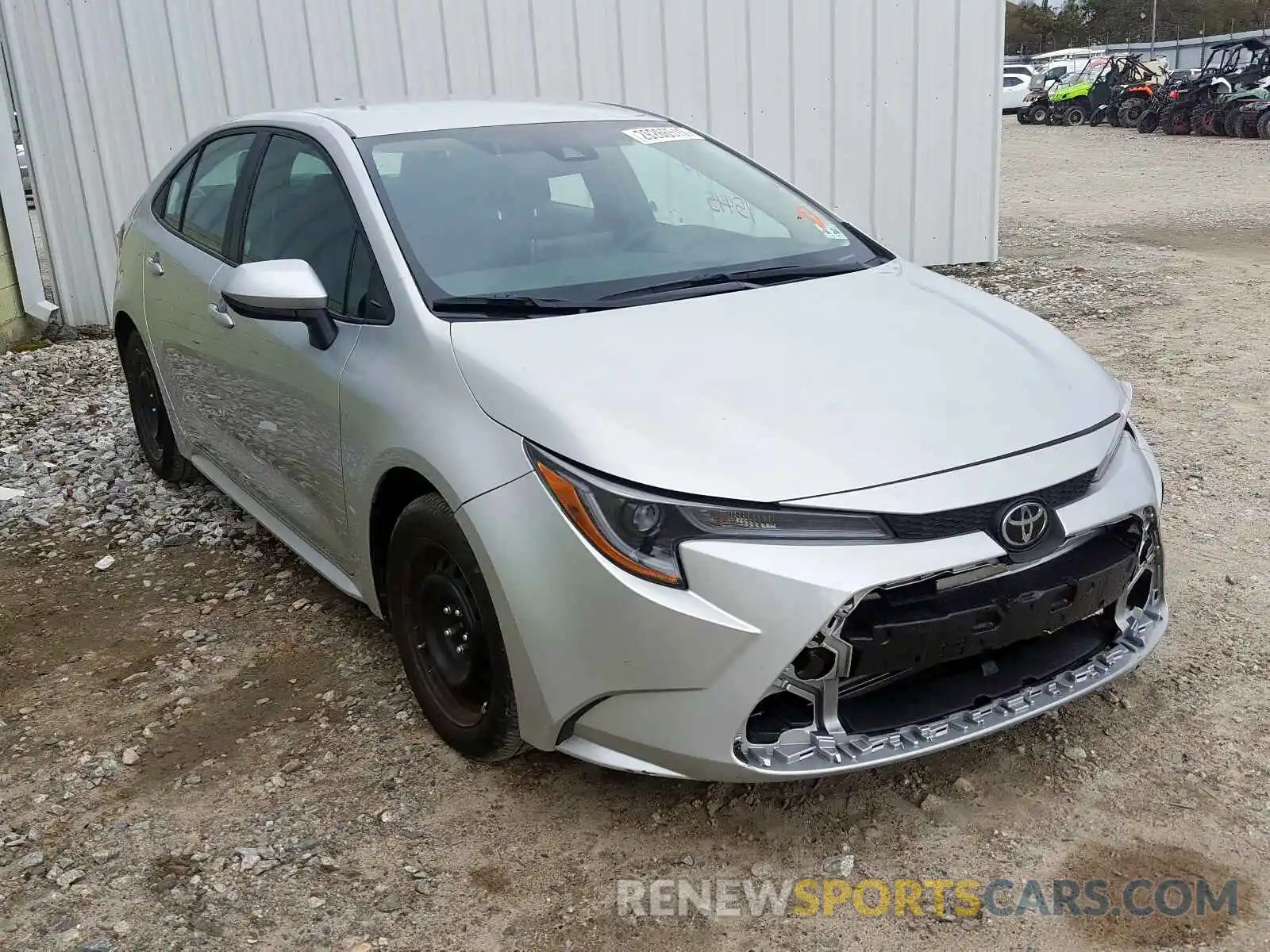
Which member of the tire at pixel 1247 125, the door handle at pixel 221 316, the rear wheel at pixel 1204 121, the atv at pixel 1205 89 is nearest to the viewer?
the door handle at pixel 221 316

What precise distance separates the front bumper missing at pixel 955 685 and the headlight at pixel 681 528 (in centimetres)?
15

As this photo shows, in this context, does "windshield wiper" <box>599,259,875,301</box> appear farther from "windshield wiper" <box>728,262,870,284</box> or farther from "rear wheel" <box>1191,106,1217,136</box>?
"rear wheel" <box>1191,106,1217,136</box>

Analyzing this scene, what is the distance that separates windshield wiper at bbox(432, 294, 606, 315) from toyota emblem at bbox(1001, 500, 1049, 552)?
3.69 feet

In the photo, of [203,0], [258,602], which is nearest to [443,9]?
[203,0]

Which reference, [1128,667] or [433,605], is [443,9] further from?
[1128,667]

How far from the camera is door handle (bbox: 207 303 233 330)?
3631 mm

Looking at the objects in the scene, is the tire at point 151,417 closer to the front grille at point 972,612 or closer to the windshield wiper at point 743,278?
the windshield wiper at point 743,278

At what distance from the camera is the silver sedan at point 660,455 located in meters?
2.26

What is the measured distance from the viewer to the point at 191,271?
4.02m

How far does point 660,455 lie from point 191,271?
7.88ft

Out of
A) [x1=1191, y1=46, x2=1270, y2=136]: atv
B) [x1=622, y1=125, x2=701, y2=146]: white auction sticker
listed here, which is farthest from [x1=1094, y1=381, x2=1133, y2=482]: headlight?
[x1=1191, y1=46, x2=1270, y2=136]: atv

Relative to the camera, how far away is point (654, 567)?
225cm

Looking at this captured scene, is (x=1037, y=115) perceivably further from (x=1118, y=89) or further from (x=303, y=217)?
(x=303, y=217)

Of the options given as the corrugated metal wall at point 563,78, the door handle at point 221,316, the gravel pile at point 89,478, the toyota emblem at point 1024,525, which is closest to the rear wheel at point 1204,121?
the corrugated metal wall at point 563,78
